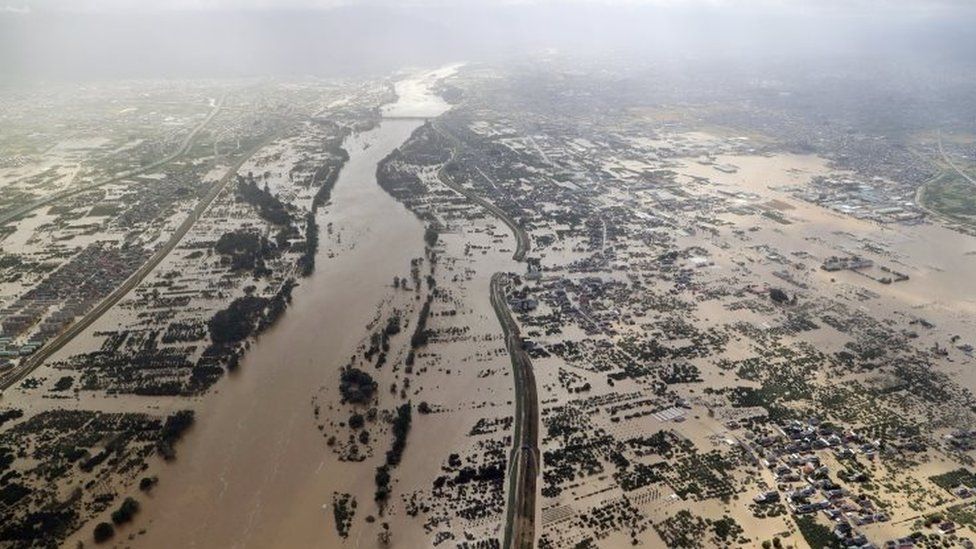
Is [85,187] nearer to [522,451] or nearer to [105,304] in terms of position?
[105,304]

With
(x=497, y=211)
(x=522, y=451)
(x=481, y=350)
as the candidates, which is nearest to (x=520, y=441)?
(x=522, y=451)

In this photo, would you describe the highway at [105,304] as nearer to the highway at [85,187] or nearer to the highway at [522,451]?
the highway at [85,187]

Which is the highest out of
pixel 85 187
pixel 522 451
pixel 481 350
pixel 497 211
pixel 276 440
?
pixel 85 187

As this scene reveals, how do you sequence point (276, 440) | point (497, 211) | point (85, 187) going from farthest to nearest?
1. point (85, 187)
2. point (497, 211)
3. point (276, 440)

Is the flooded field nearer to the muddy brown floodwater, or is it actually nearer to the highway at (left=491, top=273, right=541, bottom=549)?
the muddy brown floodwater

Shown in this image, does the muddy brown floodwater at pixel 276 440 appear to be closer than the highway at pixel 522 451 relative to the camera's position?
No

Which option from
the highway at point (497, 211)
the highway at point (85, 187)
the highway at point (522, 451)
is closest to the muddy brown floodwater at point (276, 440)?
the highway at point (522, 451)
